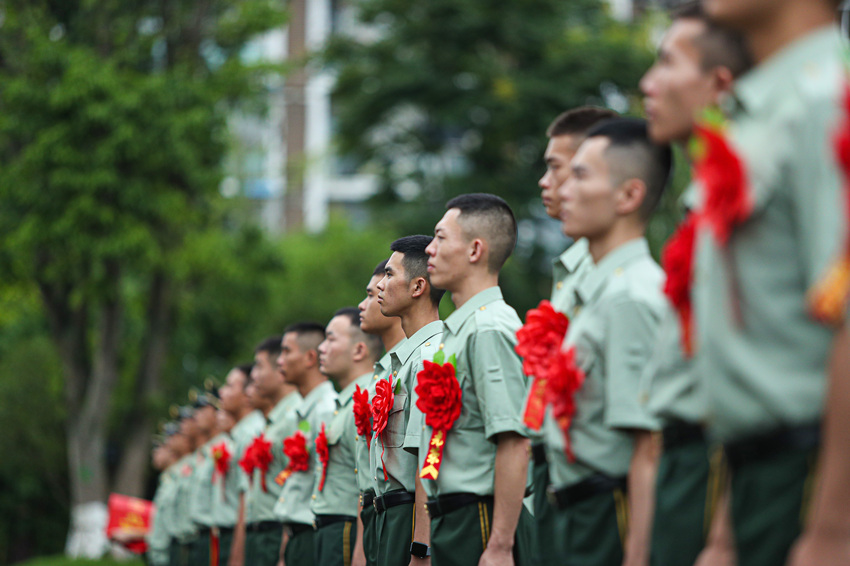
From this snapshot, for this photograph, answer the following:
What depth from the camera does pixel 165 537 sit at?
13820mm

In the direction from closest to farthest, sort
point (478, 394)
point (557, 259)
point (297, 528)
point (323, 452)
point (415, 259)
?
point (557, 259) → point (478, 394) → point (415, 259) → point (323, 452) → point (297, 528)

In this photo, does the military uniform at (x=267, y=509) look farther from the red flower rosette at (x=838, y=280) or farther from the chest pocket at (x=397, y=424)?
the red flower rosette at (x=838, y=280)

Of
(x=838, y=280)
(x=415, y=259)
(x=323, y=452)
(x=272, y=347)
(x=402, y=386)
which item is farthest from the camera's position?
(x=272, y=347)

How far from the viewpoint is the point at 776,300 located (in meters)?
2.47

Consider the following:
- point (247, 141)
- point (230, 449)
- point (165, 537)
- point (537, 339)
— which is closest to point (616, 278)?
point (537, 339)

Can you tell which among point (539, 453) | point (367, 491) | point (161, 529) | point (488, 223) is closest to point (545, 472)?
point (539, 453)

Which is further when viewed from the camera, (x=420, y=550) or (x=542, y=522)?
(x=420, y=550)

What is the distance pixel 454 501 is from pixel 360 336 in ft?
9.08

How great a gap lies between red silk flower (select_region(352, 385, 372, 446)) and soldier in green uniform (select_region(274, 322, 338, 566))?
0.89m

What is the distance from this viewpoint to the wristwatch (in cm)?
520

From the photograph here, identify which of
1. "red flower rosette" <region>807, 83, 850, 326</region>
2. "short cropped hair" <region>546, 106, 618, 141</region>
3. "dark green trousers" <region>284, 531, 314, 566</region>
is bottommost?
"dark green trousers" <region>284, 531, 314, 566</region>

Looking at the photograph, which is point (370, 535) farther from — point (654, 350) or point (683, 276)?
point (683, 276)

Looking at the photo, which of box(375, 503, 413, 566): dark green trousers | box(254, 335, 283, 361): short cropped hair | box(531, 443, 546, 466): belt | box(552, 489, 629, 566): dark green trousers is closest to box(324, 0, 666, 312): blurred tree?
box(254, 335, 283, 361): short cropped hair

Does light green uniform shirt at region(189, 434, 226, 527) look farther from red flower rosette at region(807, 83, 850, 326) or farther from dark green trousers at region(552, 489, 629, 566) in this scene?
red flower rosette at region(807, 83, 850, 326)
